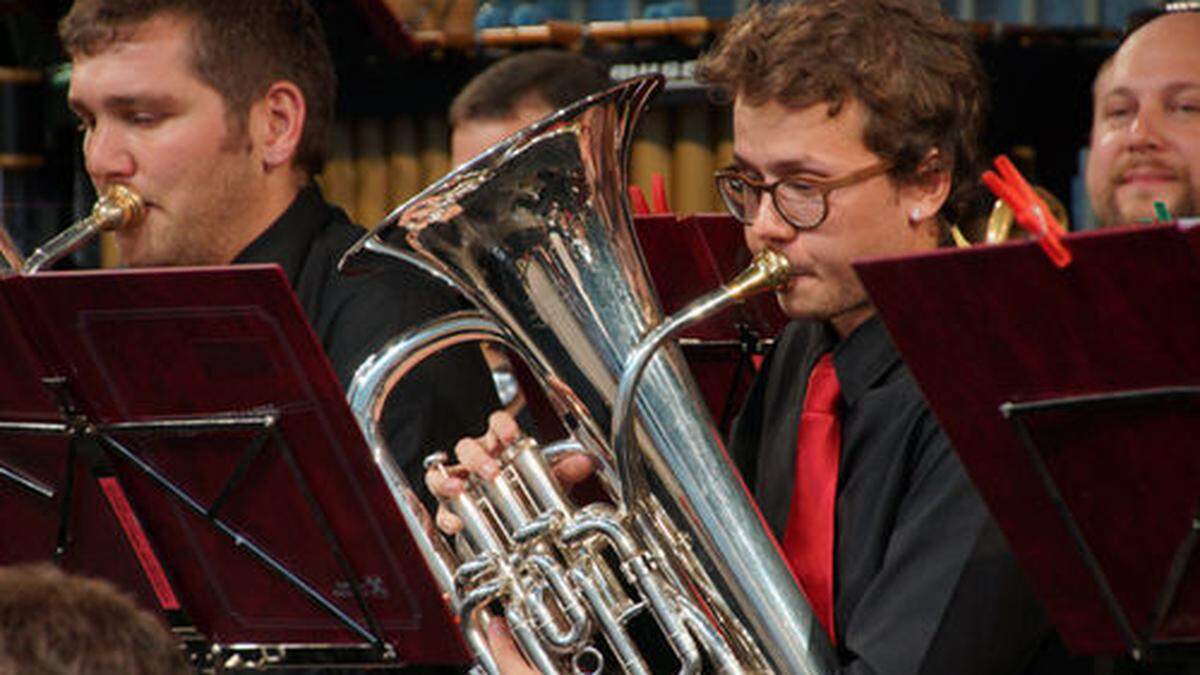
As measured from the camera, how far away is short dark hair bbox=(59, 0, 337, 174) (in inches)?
113

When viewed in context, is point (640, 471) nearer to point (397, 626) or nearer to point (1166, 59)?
point (397, 626)

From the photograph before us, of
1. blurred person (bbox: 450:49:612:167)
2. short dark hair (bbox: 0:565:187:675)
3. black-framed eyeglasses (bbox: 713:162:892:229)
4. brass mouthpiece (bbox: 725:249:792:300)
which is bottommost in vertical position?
short dark hair (bbox: 0:565:187:675)

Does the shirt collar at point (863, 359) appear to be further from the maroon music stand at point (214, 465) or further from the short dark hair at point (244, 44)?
the short dark hair at point (244, 44)

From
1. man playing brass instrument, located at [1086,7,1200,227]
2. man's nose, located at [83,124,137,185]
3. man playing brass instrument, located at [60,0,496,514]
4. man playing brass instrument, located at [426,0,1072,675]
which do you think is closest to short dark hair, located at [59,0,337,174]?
man playing brass instrument, located at [60,0,496,514]

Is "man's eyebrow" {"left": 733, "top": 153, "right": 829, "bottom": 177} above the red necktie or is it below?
above

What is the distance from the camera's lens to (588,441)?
2199 millimetres

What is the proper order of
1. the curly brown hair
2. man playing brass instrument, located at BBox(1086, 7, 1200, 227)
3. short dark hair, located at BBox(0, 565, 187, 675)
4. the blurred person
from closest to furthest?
short dark hair, located at BBox(0, 565, 187, 675)
the curly brown hair
man playing brass instrument, located at BBox(1086, 7, 1200, 227)
the blurred person

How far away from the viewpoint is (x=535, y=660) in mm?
2156

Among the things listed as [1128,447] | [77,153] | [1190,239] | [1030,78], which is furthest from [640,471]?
[77,153]

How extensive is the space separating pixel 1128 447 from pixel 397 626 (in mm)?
852

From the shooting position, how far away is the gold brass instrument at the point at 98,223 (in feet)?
8.94

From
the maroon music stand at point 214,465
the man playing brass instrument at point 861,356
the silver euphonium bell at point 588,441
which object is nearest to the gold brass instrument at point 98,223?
the maroon music stand at point 214,465

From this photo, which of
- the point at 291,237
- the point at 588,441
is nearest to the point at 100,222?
the point at 291,237

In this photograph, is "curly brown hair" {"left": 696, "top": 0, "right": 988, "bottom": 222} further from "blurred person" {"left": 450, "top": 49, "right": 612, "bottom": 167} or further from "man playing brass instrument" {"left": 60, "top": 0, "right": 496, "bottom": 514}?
"blurred person" {"left": 450, "top": 49, "right": 612, "bottom": 167}
